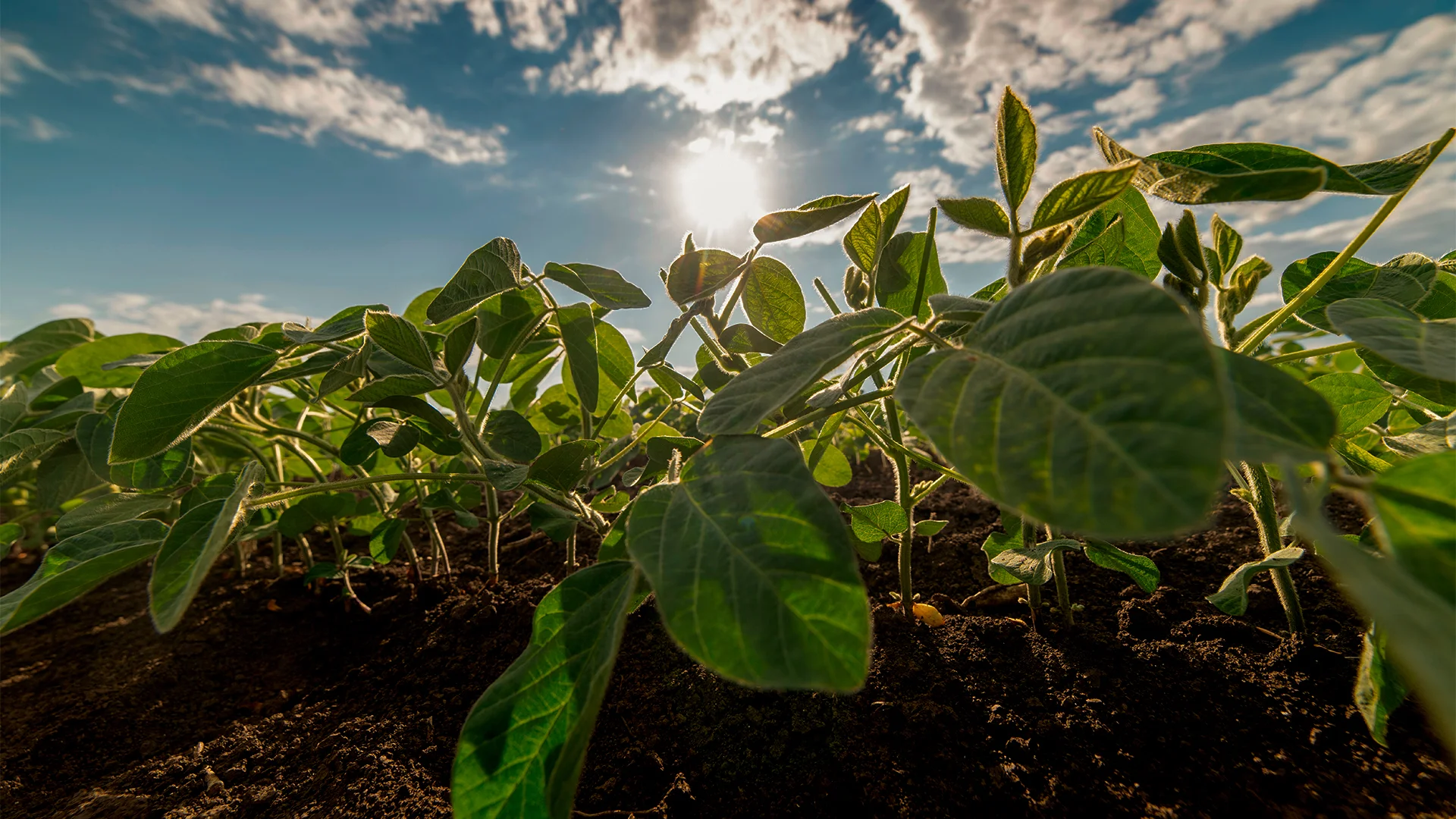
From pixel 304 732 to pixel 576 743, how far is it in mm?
1062

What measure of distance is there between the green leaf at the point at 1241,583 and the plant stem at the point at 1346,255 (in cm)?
27

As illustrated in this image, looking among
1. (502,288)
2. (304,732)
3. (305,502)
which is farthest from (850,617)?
(305,502)

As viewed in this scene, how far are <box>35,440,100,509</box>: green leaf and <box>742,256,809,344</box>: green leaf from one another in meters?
1.51

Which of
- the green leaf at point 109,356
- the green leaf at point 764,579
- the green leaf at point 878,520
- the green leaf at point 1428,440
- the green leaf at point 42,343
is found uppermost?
the green leaf at point 42,343

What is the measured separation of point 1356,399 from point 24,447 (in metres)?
2.45

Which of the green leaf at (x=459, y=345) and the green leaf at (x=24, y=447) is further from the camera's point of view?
the green leaf at (x=24, y=447)

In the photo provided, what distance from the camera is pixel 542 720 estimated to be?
1.84ft

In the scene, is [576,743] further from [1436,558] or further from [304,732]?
[304,732]

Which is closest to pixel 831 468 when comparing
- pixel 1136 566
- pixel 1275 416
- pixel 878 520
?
pixel 878 520

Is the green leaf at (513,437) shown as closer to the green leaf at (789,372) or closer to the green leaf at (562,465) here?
the green leaf at (562,465)

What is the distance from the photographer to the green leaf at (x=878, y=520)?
1.05 metres

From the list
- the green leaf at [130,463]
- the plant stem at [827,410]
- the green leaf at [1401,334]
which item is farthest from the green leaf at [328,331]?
the green leaf at [1401,334]

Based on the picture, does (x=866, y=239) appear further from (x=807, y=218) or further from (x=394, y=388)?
(x=394, y=388)

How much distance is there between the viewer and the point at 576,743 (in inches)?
20.0
